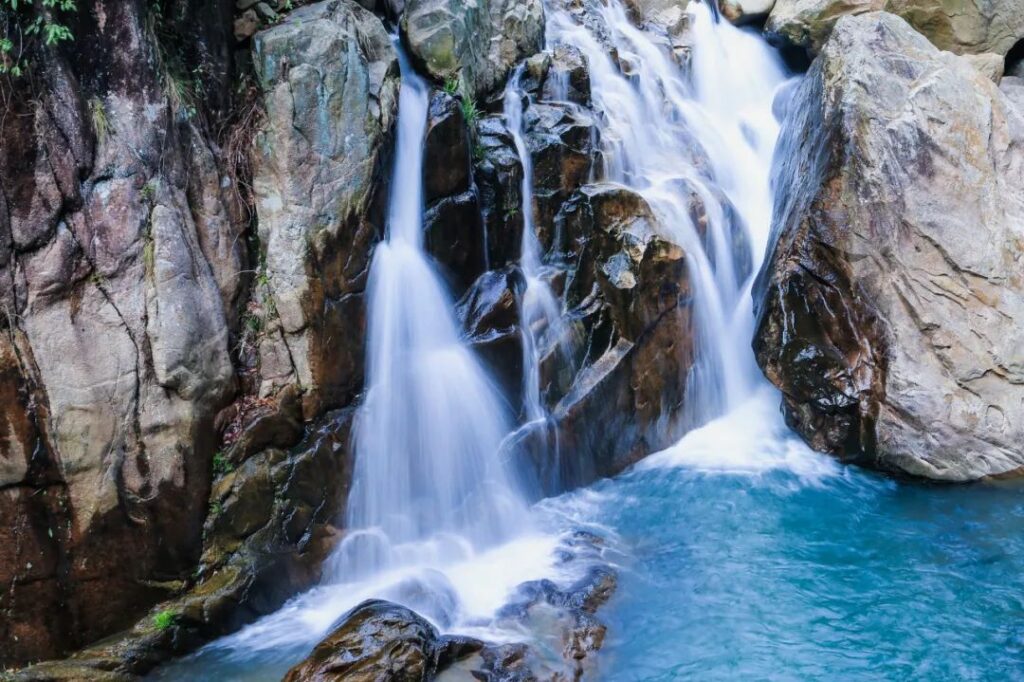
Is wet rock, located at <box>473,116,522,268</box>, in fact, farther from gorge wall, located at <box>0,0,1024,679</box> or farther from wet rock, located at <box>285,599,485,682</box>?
wet rock, located at <box>285,599,485,682</box>

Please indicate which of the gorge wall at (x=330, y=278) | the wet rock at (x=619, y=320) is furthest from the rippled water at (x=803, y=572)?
the gorge wall at (x=330, y=278)

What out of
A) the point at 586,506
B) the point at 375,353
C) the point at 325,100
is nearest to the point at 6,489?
the point at 375,353

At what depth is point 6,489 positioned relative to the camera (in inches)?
181

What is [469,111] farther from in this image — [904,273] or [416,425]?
[904,273]

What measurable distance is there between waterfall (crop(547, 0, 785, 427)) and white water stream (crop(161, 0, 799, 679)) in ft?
0.10

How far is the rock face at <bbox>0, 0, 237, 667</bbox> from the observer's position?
468 cm

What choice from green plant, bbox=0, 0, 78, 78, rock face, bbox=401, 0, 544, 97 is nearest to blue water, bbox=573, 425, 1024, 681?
rock face, bbox=401, 0, 544, 97

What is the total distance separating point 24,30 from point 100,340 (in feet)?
7.12

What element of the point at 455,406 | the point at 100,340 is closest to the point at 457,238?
the point at 455,406

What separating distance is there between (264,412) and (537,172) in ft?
13.3

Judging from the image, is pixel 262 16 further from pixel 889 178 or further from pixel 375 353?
pixel 889 178

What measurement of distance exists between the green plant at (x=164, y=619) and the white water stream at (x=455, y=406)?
1.23ft

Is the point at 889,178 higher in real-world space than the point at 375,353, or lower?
higher

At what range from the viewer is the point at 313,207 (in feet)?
19.5
